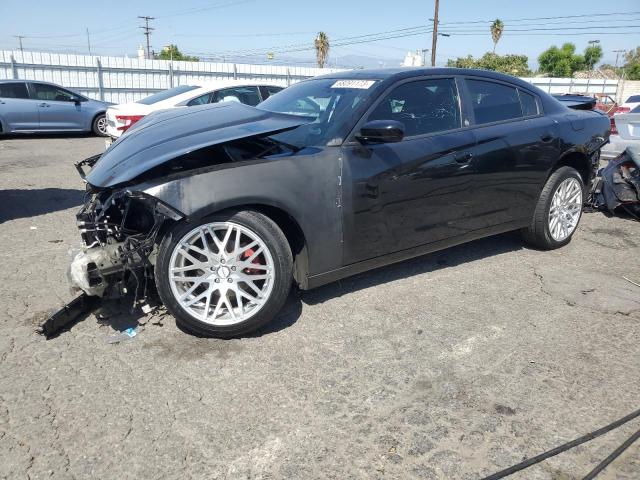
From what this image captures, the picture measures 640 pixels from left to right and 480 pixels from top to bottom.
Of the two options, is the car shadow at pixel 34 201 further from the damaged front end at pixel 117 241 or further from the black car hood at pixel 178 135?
the damaged front end at pixel 117 241

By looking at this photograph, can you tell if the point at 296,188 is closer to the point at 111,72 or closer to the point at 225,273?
the point at 225,273

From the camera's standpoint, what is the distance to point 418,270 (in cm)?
439

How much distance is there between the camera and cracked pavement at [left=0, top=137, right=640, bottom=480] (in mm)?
2211

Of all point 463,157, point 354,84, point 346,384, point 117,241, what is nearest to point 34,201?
point 117,241

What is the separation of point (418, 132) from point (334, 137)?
0.73 m

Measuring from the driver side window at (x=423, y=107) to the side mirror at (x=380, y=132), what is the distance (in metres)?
0.20

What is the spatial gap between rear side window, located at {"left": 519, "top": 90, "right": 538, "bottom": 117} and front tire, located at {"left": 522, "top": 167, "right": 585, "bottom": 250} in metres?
0.61

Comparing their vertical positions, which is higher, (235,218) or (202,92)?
(202,92)

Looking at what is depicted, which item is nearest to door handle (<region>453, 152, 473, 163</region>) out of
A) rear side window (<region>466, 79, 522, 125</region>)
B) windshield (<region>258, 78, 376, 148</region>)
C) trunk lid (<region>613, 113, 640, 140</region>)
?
rear side window (<region>466, 79, 522, 125</region>)

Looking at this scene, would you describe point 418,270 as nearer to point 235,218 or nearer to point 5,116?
point 235,218

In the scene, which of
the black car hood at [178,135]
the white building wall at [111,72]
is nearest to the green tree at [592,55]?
the white building wall at [111,72]

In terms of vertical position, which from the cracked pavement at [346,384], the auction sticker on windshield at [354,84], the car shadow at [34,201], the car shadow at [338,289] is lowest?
the cracked pavement at [346,384]

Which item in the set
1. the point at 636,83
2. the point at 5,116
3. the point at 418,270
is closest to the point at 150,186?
the point at 418,270

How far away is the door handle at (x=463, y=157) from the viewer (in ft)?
12.8
